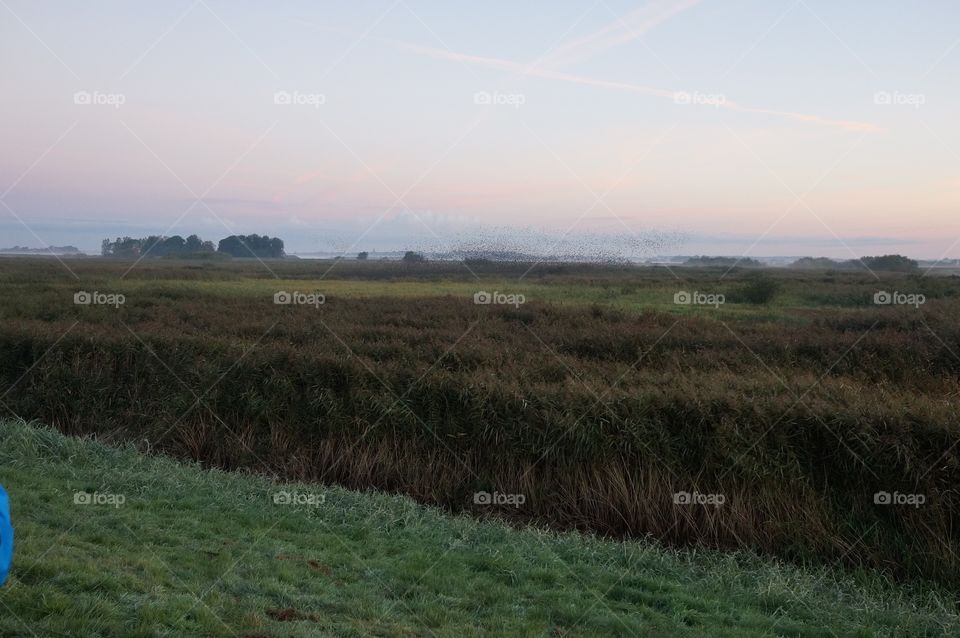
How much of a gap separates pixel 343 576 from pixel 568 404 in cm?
601

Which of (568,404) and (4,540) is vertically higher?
(4,540)

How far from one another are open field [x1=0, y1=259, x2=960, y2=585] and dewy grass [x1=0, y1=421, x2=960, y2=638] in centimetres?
135

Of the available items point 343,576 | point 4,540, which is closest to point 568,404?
point 343,576

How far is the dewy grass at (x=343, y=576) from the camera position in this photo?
436cm

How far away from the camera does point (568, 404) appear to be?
10992 millimetres

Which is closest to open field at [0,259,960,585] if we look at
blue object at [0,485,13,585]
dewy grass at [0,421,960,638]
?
dewy grass at [0,421,960,638]

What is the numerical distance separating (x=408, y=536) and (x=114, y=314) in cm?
1508

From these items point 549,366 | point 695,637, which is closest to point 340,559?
point 695,637

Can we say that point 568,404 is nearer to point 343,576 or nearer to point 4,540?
point 343,576

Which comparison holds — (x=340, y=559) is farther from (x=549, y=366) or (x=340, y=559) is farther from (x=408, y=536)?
(x=549, y=366)

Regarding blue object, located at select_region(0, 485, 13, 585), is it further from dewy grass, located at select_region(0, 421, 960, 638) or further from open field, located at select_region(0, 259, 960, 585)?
open field, located at select_region(0, 259, 960, 585)

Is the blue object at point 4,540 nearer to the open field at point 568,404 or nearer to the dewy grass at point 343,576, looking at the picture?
the dewy grass at point 343,576

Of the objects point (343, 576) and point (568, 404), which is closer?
point (343, 576)

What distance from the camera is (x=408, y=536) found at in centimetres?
698
